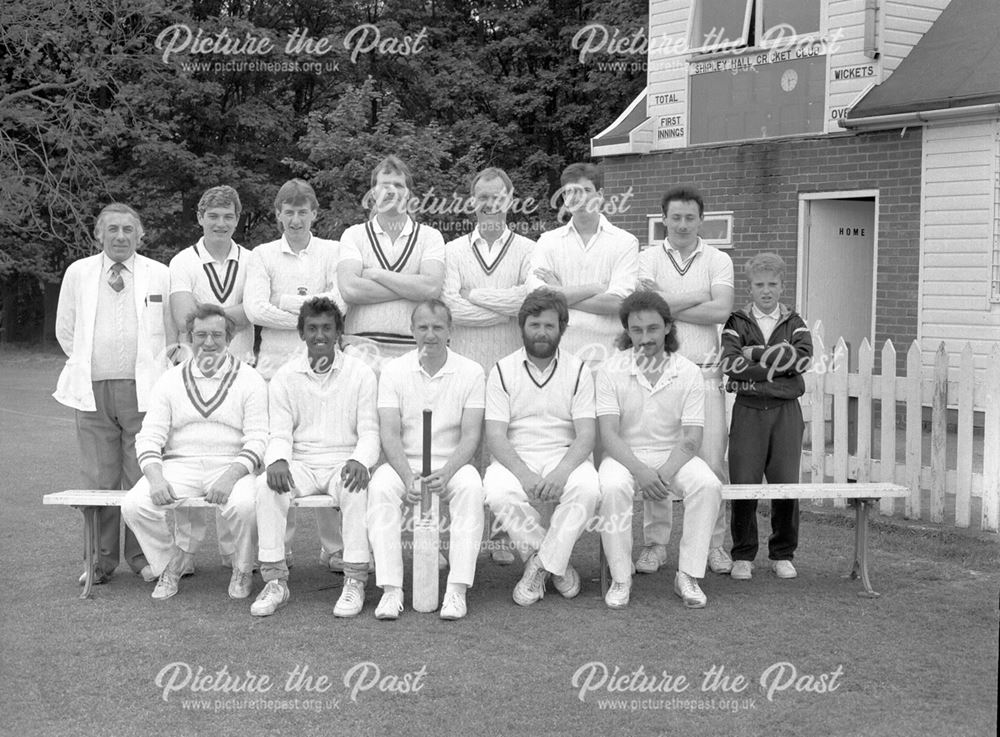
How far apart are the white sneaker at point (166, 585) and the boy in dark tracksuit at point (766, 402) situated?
309cm

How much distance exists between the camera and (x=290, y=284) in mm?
7242

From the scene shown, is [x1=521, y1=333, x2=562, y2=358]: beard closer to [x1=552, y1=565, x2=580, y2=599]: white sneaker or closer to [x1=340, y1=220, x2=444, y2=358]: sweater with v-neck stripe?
[x1=340, y1=220, x2=444, y2=358]: sweater with v-neck stripe

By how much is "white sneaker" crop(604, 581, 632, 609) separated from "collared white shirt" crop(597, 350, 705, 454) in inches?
31.5

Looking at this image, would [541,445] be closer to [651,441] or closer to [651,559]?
[651,441]

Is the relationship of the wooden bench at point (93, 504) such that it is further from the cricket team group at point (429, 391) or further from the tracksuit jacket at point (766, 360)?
the tracksuit jacket at point (766, 360)

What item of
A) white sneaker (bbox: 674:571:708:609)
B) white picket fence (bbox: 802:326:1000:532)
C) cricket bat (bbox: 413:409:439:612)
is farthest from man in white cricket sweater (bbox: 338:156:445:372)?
white picket fence (bbox: 802:326:1000:532)

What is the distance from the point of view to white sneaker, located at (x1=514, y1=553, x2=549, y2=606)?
21.1ft

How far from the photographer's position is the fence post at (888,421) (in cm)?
874

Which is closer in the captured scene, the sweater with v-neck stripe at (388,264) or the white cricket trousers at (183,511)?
the white cricket trousers at (183,511)

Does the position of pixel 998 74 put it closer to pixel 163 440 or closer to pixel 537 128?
pixel 163 440

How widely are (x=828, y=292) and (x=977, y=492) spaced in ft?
22.9

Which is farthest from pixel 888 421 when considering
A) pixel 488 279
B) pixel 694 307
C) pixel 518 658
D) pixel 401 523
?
pixel 518 658

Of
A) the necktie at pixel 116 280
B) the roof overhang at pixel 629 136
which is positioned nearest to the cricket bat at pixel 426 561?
the necktie at pixel 116 280

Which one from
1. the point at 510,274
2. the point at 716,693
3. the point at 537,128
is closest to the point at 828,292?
the point at 510,274
